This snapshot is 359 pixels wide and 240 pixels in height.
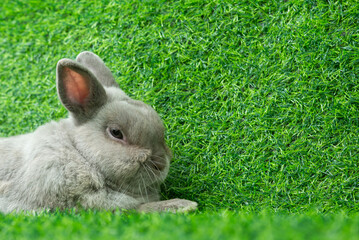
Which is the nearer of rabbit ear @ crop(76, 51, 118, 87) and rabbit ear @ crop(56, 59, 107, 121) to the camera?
rabbit ear @ crop(56, 59, 107, 121)

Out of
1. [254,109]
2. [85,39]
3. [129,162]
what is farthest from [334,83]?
[85,39]

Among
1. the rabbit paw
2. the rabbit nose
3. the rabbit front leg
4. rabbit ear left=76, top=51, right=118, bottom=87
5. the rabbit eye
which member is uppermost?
rabbit ear left=76, top=51, right=118, bottom=87

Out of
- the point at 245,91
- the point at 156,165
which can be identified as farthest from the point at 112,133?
the point at 245,91

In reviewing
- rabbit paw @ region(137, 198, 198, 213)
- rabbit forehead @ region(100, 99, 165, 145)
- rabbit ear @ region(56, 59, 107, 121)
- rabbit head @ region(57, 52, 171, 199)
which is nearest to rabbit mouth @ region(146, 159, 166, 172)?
rabbit head @ region(57, 52, 171, 199)

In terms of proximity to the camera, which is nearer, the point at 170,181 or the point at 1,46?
the point at 170,181

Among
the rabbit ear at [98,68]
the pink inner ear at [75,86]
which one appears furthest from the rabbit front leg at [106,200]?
the rabbit ear at [98,68]

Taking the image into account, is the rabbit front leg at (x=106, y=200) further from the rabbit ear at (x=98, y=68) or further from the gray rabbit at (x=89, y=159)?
the rabbit ear at (x=98, y=68)

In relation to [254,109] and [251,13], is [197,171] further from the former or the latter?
[251,13]

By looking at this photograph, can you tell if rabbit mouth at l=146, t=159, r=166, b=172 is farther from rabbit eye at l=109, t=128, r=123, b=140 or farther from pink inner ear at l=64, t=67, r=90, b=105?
pink inner ear at l=64, t=67, r=90, b=105
